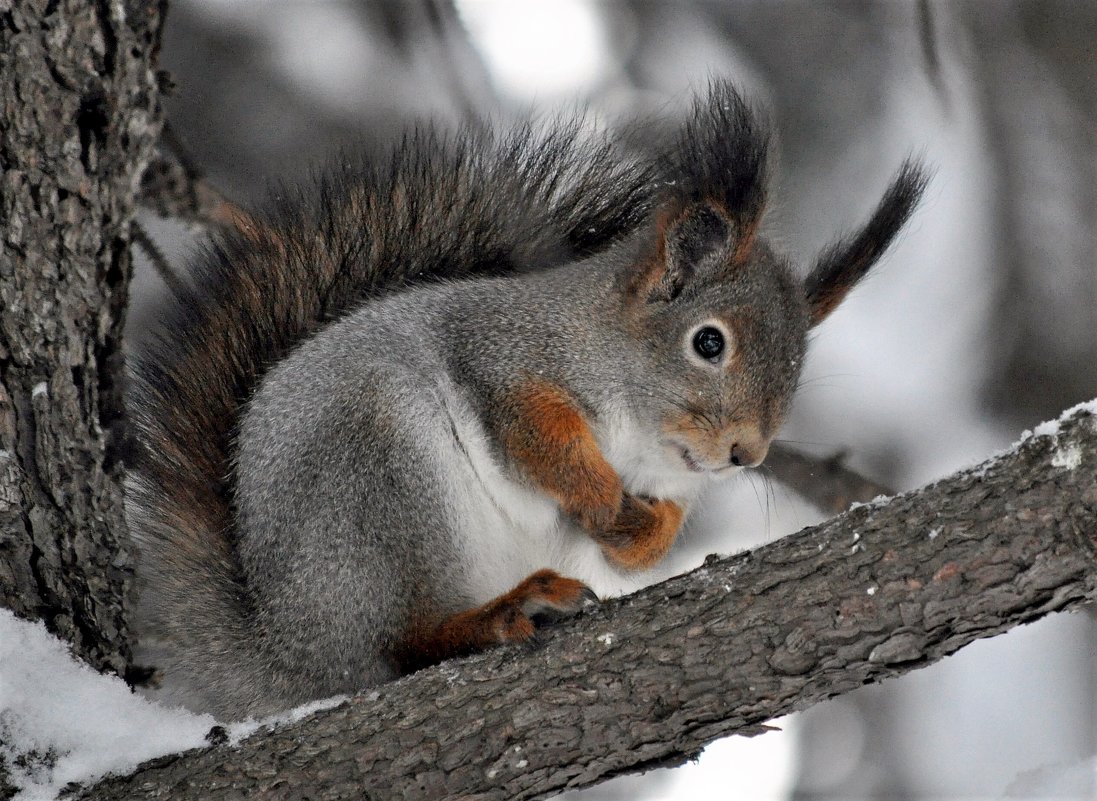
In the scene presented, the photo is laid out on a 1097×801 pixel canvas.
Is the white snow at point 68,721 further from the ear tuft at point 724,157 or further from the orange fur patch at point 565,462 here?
the ear tuft at point 724,157

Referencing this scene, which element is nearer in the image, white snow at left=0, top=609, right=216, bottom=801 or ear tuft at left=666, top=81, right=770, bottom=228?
white snow at left=0, top=609, right=216, bottom=801

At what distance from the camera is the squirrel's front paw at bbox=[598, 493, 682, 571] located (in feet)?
6.28

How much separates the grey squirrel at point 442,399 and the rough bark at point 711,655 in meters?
0.15

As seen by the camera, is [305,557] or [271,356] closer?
[305,557]

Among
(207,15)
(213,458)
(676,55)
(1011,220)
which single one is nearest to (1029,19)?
(1011,220)

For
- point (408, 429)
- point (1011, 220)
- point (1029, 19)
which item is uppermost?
point (1029, 19)

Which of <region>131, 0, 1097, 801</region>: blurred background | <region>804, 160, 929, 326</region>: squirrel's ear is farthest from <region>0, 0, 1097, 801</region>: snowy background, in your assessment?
<region>804, 160, 929, 326</region>: squirrel's ear

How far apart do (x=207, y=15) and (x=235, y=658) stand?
2401 millimetres

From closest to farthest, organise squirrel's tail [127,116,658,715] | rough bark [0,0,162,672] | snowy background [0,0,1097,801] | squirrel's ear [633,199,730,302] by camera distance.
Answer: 1. rough bark [0,0,162,672]
2. squirrel's tail [127,116,658,715]
3. squirrel's ear [633,199,730,302]
4. snowy background [0,0,1097,801]

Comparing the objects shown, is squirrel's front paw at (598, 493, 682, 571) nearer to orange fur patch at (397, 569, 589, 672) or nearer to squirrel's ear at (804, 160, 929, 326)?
orange fur patch at (397, 569, 589, 672)

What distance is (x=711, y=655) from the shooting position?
1.42 meters

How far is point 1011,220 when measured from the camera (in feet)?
10.9

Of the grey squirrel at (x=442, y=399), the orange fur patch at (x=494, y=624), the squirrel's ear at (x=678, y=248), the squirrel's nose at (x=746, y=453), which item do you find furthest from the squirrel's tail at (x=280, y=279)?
the squirrel's nose at (x=746, y=453)

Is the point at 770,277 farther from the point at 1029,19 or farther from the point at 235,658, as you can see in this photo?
the point at 1029,19
